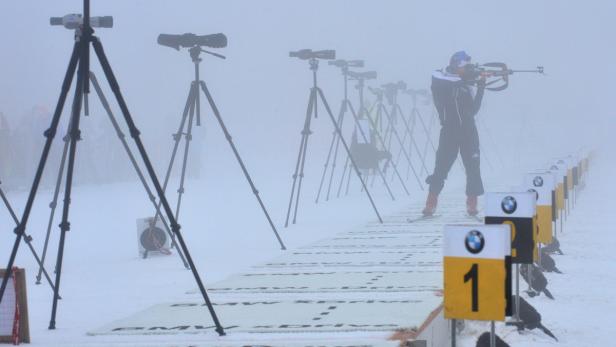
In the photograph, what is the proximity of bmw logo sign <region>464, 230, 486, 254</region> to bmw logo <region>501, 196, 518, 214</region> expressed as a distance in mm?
1337

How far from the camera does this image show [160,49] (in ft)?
119

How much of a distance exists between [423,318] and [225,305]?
3.67 ft

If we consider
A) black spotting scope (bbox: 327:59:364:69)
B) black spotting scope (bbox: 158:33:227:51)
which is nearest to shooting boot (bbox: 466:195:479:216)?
black spotting scope (bbox: 327:59:364:69)

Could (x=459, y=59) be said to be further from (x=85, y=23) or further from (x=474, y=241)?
(x=474, y=241)

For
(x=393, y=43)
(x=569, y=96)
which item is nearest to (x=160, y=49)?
(x=393, y=43)

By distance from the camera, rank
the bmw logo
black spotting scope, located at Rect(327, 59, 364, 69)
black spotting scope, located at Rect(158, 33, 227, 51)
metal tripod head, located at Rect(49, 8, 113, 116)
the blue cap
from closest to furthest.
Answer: metal tripod head, located at Rect(49, 8, 113, 116) → the bmw logo → black spotting scope, located at Rect(158, 33, 227, 51) → the blue cap → black spotting scope, located at Rect(327, 59, 364, 69)

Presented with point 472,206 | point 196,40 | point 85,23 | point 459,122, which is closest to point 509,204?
point 85,23

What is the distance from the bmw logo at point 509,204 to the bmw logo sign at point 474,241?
1337 millimetres

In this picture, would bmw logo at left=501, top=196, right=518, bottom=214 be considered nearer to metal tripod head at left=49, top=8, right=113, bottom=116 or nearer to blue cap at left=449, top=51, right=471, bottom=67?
metal tripod head at left=49, top=8, right=113, bottom=116

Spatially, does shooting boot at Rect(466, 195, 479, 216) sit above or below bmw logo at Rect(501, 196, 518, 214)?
below

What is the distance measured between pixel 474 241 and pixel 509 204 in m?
1.36

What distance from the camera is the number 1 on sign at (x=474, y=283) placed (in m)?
3.37

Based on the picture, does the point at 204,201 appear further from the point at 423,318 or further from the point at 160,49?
the point at 160,49

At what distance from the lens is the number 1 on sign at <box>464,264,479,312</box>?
3.37 metres
